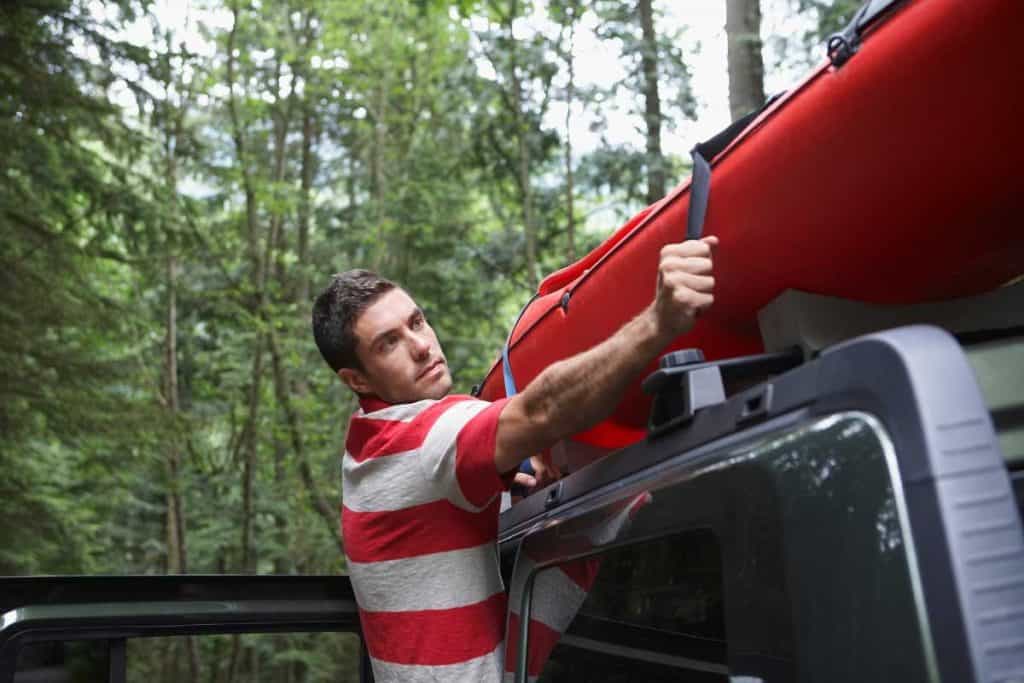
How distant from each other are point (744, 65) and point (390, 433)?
3982 mm

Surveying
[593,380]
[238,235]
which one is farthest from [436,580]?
[238,235]

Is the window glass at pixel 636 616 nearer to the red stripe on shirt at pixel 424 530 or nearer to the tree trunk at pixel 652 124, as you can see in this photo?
the red stripe on shirt at pixel 424 530

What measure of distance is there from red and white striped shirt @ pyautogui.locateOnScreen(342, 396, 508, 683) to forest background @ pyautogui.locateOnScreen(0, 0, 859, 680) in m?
3.80

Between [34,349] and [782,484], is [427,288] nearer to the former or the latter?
[34,349]

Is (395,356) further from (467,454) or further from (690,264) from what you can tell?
(690,264)

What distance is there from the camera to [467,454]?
6.79 ft

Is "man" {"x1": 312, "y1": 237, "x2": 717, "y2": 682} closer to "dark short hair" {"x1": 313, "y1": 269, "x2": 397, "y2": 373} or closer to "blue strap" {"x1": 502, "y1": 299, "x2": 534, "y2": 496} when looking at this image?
"dark short hair" {"x1": 313, "y1": 269, "x2": 397, "y2": 373}

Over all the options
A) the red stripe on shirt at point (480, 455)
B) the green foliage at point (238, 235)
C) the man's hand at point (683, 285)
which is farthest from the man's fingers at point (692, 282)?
the green foliage at point (238, 235)

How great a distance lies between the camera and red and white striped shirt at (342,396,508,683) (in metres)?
2.18

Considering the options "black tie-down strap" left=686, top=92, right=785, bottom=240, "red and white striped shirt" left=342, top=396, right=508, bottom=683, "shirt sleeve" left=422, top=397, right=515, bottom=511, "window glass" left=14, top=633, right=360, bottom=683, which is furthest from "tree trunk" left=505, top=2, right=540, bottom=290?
"black tie-down strap" left=686, top=92, right=785, bottom=240

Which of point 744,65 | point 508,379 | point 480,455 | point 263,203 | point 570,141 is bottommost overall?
point 480,455

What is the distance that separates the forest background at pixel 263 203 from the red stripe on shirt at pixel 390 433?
12.1 feet

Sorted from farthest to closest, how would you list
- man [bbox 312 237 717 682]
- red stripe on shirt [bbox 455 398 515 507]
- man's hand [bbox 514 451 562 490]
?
1. man's hand [bbox 514 451 562 490]
2. red stripe on shirt [bbox 455 398 515 507]
3. man [bbox 312 237 717 682]

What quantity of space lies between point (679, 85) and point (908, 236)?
896 centimetres
